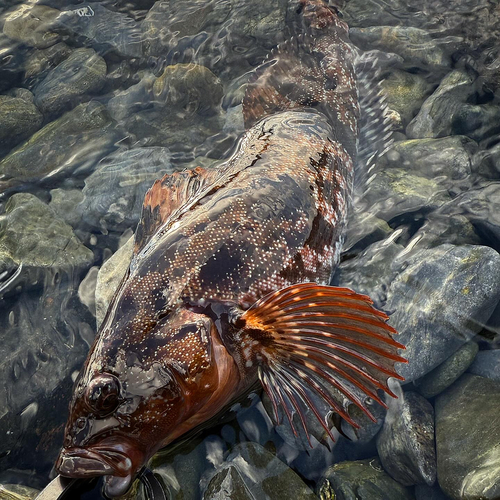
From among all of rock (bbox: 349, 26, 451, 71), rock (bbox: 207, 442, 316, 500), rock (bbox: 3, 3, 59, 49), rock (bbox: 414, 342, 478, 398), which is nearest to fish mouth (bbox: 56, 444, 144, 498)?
rock (bbox: 207, 442, 316, 500)

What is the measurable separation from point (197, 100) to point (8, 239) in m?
2.86

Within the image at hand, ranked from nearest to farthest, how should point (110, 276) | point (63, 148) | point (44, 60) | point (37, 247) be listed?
point (110, 276), point (37, 247), point (63, 148), point (44, 60)

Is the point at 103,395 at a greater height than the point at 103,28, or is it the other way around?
the point at 103,28

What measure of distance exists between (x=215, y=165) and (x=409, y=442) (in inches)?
137

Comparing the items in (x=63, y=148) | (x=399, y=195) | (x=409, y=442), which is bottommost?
(x=409, y=442)

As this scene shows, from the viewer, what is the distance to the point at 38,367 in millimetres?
4418

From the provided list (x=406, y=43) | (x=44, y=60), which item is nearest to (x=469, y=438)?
(x=406, y=43)

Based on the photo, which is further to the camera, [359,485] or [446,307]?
[446,307]

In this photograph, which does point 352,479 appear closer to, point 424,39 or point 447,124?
point 447,124

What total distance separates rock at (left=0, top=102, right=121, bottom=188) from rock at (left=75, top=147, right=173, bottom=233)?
0.29 metres

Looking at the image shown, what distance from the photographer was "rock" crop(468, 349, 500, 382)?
12.3 ft

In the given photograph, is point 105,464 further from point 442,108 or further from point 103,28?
point 103,28

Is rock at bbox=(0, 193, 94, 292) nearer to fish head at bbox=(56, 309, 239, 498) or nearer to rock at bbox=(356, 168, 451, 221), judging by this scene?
fish head at bbox=(56, 309, 239, 498)

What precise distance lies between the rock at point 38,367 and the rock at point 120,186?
83 cm
